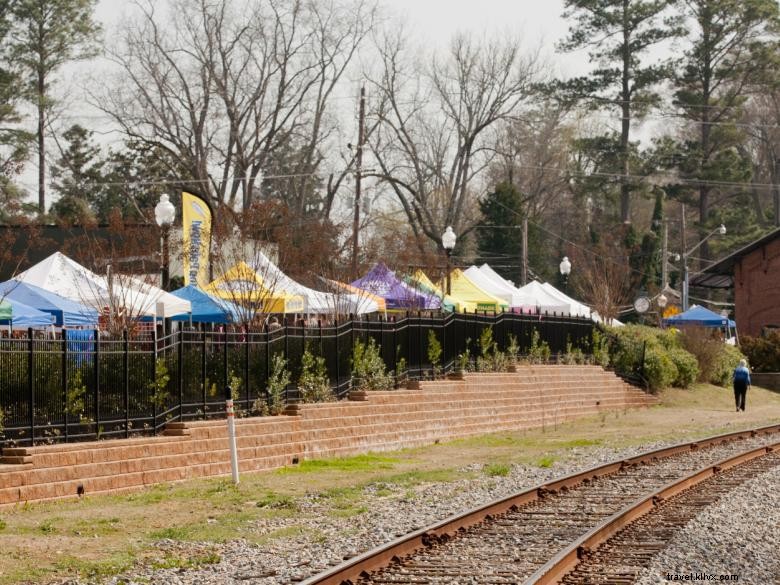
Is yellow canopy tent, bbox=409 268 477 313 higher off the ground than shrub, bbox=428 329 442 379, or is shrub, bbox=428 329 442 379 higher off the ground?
yellow canopy tent, bbox=409 268 477 313

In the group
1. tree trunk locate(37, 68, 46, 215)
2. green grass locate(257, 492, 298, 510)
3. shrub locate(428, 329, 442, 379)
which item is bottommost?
green grass locate(257, 492, 298, 510)

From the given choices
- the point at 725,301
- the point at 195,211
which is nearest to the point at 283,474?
the point at 195,211

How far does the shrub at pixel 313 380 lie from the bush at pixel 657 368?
2079 centimetres

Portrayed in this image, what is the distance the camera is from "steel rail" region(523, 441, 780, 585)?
1061 centimetres

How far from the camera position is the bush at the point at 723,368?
48031 mm

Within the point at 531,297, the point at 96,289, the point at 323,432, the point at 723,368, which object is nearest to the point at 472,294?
the point at 531,297

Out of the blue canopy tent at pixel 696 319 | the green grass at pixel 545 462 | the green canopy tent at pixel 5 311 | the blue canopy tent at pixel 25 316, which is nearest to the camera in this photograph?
the green grass at pixel 545 462

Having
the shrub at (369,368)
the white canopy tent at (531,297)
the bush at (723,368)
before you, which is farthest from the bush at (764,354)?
the shrub at (369,368)

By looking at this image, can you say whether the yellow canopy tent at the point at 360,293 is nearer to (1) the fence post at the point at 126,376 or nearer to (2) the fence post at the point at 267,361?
(2) the fence post at the point at 267,361

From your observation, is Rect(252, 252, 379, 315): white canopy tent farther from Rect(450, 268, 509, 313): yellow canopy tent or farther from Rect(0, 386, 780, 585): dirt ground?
Rect(450, 268, 509, 313): yellow canopy tent

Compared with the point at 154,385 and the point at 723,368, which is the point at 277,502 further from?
the point at 723,368

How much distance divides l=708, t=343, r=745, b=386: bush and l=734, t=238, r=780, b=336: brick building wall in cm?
1465

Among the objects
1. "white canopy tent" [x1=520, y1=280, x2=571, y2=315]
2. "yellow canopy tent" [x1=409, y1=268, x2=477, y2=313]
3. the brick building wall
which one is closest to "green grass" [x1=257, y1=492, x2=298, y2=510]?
"yellow canopy tent" [x1=409, y1=268, x2=477, y2=313]

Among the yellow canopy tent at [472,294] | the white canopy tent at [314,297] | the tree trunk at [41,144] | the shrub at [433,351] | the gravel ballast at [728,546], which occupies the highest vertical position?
the tree trunk at [41,144]
